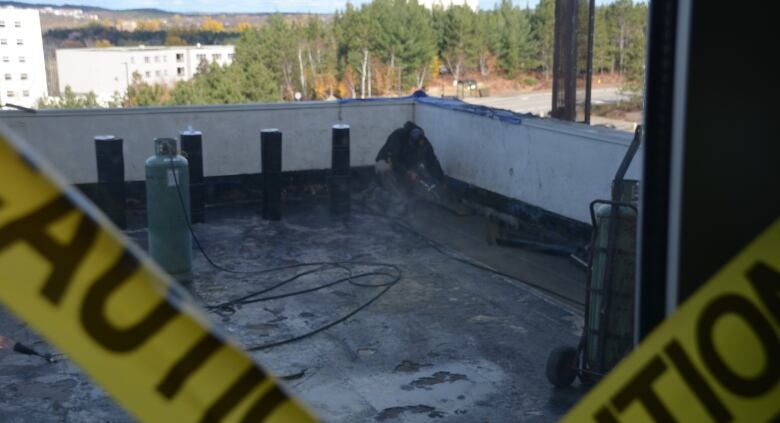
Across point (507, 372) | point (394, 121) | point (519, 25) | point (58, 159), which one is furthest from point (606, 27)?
point (507, 372)

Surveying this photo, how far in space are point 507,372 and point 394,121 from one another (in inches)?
332

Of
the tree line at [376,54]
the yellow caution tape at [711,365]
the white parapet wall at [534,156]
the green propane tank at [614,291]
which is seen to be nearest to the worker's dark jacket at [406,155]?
the white parapet wall at [534,156]

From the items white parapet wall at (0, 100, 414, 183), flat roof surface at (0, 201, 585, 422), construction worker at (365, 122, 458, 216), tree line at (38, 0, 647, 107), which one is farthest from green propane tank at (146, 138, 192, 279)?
tree line at (38, 0, 647, 107)

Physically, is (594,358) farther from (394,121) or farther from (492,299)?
(394,121)

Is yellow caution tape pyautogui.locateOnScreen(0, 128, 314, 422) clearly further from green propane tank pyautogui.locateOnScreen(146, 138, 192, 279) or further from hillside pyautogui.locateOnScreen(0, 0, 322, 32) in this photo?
hillside pyautogui.locateOnScreen(0, 0, 322, 32)

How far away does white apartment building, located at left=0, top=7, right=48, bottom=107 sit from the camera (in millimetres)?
81188

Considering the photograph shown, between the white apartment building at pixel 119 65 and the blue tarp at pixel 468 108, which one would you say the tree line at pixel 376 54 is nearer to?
the white apartment building at pixel 119 65

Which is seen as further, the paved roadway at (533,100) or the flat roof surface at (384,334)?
the paved roadway at (533,100)

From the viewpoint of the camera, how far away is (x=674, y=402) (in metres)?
1.46

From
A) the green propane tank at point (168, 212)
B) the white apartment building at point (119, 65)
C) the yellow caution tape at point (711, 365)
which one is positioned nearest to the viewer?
the yellow caution tape at point (711, 365)

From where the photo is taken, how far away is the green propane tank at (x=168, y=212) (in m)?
10.4

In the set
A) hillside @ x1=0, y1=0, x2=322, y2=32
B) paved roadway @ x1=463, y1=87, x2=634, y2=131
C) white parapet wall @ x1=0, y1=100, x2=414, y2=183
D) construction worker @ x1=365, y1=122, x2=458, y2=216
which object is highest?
hillside @ x1=0, y1=0, x2=322, y2=32

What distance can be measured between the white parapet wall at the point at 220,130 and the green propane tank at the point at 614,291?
856 cm

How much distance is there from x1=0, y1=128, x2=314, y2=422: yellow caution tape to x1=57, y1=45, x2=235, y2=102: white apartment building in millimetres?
91318
